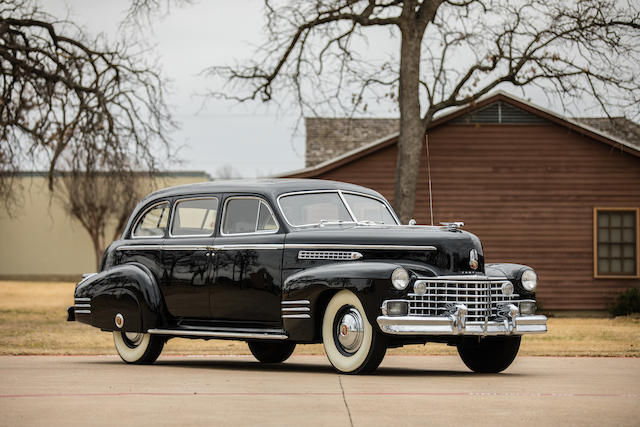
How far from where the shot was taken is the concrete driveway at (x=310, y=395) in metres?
7.48

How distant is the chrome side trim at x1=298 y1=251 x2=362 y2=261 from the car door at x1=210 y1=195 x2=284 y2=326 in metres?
0.35

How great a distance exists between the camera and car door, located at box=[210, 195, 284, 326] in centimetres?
1138

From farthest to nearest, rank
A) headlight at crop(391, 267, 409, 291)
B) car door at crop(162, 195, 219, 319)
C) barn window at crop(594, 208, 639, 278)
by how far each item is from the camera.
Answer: barn window at crop(594, 208, 639, 278)
car door at crop(162, 195, 219, 319)
headlight at crop(391, 267, 409, 291)

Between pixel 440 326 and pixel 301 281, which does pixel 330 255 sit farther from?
pixel 440 326

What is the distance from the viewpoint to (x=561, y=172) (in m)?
27.1

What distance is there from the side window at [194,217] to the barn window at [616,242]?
16573mm

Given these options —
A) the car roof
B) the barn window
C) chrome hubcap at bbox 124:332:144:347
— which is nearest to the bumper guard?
the car roof

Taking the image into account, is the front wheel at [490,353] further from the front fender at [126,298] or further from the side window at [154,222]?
the side window at [154,222]

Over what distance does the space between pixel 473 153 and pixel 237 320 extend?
53.6 feet

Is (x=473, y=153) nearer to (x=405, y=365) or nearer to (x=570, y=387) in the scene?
(x=405, y=365)

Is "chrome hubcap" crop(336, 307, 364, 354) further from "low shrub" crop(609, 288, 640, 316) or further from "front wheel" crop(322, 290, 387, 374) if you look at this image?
"low shrub" crop(609, 288, 640, 316)

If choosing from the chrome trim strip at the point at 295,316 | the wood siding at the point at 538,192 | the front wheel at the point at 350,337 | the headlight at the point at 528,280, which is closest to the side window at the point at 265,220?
the chrome trim strip at the point at 295,316

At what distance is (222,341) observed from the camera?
18.5 m

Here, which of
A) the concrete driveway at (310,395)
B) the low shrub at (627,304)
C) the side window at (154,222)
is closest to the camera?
the concrete driveway at (310,395)
